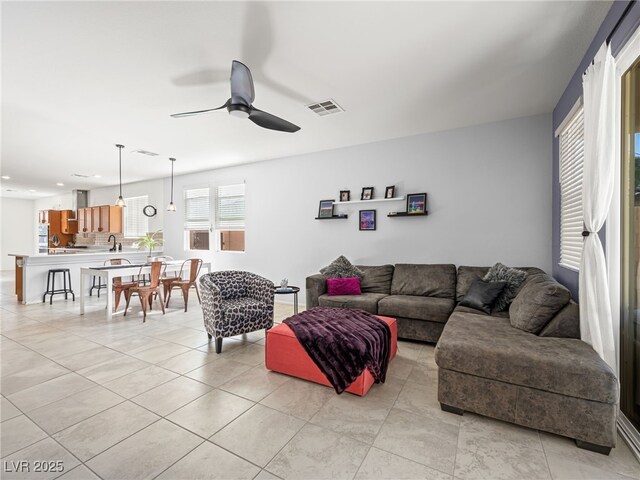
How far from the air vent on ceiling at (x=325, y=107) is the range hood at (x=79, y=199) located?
9823mm

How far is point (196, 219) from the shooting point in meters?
7.16

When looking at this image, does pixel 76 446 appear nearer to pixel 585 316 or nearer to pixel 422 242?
pixel 585 316

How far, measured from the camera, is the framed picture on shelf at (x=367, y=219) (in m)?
4.84

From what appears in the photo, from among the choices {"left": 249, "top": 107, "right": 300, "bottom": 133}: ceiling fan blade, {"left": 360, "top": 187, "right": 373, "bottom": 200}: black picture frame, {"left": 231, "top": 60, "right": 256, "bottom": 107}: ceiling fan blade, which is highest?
{"left": 231, "top": 60, "right": 256, "bottom": 107}: ceiling fan blade

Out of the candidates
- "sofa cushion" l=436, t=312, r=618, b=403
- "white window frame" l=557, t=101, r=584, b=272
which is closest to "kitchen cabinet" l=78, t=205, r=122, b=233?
"sofa cushion" l=436, t=312, r=618, b=403

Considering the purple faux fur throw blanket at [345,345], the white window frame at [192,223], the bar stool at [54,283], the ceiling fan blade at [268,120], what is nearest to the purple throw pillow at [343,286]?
the purple faux fur throw blanket at [345,345]

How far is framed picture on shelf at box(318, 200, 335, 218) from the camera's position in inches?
205

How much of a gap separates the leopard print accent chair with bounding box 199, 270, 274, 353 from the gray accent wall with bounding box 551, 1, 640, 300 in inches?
129

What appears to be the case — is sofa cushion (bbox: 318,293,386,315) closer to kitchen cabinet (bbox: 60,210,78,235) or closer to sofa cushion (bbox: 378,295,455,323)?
sofa cushion (bbox: 378,295,455,323)

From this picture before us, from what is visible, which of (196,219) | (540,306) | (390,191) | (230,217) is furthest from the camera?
(196,219)

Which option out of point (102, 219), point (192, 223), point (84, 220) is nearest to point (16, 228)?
point (84, 220)

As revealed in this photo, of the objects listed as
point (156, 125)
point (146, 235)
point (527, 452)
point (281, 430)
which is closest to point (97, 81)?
point (156, 125)

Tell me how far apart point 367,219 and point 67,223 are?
10417 mm

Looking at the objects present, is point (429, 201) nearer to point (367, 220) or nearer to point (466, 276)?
point (367, 220)
